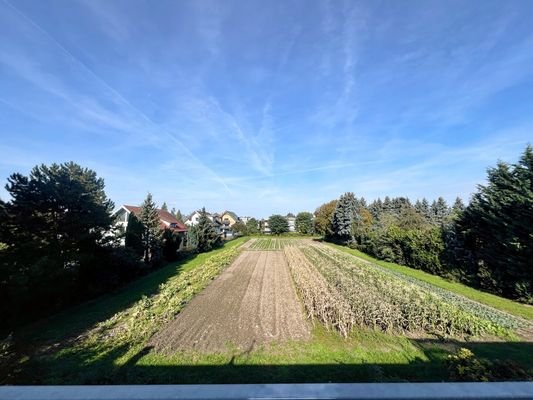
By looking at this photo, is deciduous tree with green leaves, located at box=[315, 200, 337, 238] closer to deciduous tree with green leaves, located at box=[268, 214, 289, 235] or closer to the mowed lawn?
deciduous tree with green leaves, located at box=[268, 214, 289, 235]

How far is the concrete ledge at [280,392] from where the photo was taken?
1257 millimetres

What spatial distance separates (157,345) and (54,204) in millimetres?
9992

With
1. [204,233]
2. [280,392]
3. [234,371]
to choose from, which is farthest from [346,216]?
[280,392]

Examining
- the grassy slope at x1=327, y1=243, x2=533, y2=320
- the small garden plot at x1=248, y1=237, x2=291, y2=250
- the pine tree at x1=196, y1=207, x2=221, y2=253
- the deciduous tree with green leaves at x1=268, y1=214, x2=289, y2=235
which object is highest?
the deciduous tree with green leaves at x1=268, y1=214, x2=289, y2=235

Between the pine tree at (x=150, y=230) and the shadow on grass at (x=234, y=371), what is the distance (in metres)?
18.8

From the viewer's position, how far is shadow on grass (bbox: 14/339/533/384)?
657 centimetres

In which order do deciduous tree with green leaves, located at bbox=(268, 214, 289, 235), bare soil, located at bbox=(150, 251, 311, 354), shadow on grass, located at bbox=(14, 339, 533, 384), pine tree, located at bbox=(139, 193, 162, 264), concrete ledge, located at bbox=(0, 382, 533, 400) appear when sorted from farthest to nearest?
1. deciduous tree with green leaves, located at bbox=(268, 214, 289, 235)
2. pine tree, located at bbox=(139, 193, 162, 264)
3. bare soil, located at bbox=(150, 251, 311, 354)
4. shadow on grass, located at bbox=(14, 339, 533, 384)
5. concrete ledge, located at bbox=(0, 382, 533, 400)

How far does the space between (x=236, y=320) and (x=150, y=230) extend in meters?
18.4

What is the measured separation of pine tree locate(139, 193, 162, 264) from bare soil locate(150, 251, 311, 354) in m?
11.1

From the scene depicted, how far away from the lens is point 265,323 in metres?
10.7

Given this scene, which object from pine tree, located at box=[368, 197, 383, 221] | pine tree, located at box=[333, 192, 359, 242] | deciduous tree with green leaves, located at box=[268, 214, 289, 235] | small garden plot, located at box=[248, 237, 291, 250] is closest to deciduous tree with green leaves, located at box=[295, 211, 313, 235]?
deciduous tree with green leaves, located at box=[268, 214, 289, 235]

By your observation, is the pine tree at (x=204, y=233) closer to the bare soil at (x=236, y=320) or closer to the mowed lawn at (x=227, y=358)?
the bare soil at (x=236, y=320)

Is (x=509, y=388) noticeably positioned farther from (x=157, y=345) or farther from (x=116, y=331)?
(x=116, y=331)

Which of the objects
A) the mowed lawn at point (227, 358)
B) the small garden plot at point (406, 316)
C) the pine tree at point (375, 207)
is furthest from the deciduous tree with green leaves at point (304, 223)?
the mowed lawn at point (227, 358)
